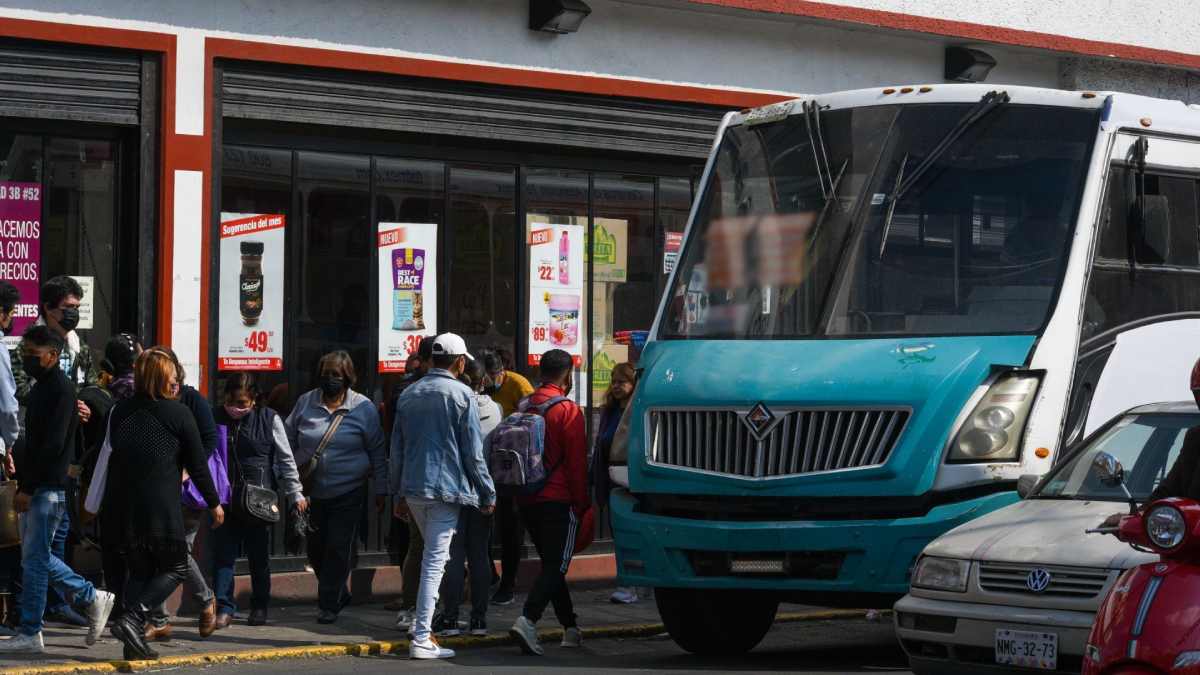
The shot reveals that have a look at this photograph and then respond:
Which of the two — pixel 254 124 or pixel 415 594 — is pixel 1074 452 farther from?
pixel 254 124

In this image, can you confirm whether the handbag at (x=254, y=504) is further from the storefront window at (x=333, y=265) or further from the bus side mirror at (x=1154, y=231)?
the bus side mirror at (x=1154, y=231)

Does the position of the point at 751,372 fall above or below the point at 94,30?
below

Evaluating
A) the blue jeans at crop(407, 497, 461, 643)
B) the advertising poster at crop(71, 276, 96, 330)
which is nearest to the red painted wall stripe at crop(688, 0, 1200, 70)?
the advertising poster at crop(71, 276, 96, 330)

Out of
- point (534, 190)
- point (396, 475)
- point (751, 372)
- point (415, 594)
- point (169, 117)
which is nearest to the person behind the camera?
point (751, 372)

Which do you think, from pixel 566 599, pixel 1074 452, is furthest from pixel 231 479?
pixel 1074 452

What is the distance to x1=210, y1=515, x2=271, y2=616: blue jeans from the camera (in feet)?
41.2

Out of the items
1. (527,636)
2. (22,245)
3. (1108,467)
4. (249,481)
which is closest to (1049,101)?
(1108,467)

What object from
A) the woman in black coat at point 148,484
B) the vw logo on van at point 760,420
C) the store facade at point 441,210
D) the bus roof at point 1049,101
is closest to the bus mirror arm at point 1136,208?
the bus roof at point 1049,101

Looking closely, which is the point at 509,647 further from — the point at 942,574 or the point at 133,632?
the point at 942,574

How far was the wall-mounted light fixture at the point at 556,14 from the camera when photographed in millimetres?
15203

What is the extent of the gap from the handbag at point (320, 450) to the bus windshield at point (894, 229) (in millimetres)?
2388

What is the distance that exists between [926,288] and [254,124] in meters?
5.48

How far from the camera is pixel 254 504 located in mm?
12352

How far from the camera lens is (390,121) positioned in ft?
48.1
